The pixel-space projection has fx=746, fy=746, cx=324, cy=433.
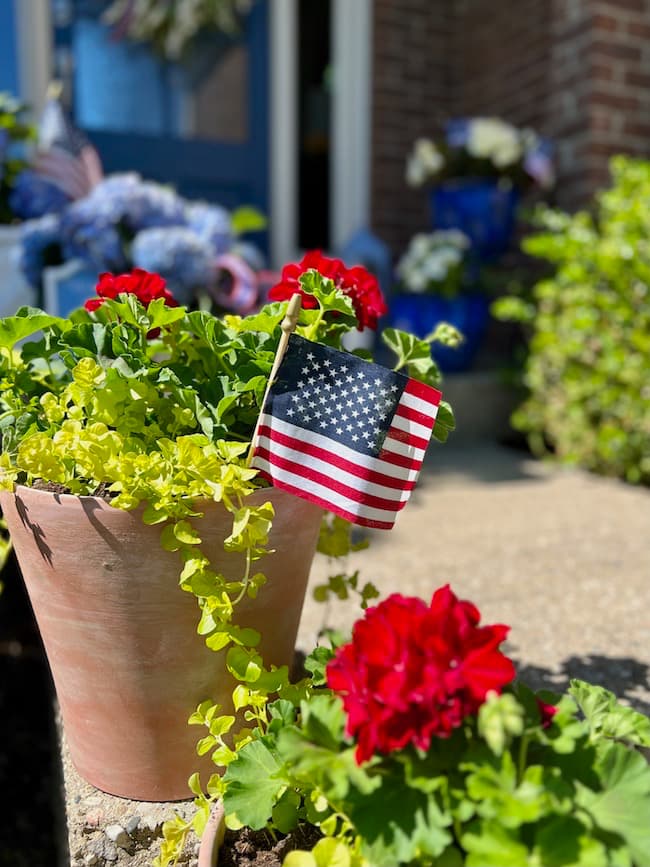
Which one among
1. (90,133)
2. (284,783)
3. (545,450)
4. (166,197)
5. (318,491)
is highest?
(90,133)

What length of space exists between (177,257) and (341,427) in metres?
1.64

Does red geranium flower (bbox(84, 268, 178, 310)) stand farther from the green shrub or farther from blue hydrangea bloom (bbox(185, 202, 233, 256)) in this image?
the green shrub

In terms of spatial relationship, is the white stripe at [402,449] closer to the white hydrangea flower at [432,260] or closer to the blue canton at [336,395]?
the blue canton at [336,395]

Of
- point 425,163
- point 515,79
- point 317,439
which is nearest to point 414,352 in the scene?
point 317,439

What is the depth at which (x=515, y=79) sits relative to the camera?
424cm

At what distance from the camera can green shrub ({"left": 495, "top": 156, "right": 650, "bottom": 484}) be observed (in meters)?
2.88

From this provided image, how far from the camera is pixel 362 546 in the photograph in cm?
132

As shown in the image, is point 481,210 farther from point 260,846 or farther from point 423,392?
point 260,846

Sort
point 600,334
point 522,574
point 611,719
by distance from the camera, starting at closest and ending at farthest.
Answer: point 611,719 → point 522,574 → point 600,334

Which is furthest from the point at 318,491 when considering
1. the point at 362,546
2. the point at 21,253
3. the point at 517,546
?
the point at 21,253

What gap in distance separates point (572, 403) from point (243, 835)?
8.53ft

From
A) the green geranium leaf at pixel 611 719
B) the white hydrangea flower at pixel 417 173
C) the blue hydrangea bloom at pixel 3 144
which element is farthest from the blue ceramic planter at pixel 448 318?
the green geranium leaf at pixel 611 719

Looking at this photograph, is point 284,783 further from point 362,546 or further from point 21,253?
point 21,253

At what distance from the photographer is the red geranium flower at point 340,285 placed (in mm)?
1140
